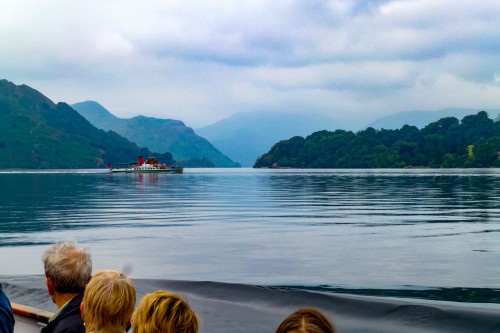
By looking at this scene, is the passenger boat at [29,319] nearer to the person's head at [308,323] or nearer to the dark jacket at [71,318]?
the dark jacket at [71,318]

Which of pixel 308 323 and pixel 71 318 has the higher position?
pixel 308 323

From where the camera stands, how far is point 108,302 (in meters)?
5.18

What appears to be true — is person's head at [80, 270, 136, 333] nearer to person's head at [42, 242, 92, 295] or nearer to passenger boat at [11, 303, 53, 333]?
person's head at [42, 242, 92, 295]

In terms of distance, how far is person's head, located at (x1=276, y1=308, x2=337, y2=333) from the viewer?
354cm

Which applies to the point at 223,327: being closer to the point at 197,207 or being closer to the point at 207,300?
the point at 207,300

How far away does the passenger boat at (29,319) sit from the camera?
9.48m

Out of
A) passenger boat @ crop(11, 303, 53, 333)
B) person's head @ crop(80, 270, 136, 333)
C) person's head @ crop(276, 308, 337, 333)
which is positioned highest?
person's head @ crop(276, 308, 337, 333)

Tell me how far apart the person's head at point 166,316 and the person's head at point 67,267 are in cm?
207

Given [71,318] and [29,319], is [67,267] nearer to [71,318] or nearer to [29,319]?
[71,318]

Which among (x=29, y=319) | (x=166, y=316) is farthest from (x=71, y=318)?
(x=29, y=319)

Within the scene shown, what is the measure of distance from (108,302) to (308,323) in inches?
85.6

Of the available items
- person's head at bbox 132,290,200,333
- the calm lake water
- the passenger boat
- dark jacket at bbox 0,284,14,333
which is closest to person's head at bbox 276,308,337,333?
person's head at bbox 132,290,200,333

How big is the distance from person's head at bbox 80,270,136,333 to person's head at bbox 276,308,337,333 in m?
2.01

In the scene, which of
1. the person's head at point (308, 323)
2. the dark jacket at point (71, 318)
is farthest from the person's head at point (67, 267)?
the person's head at point (308, 323)
